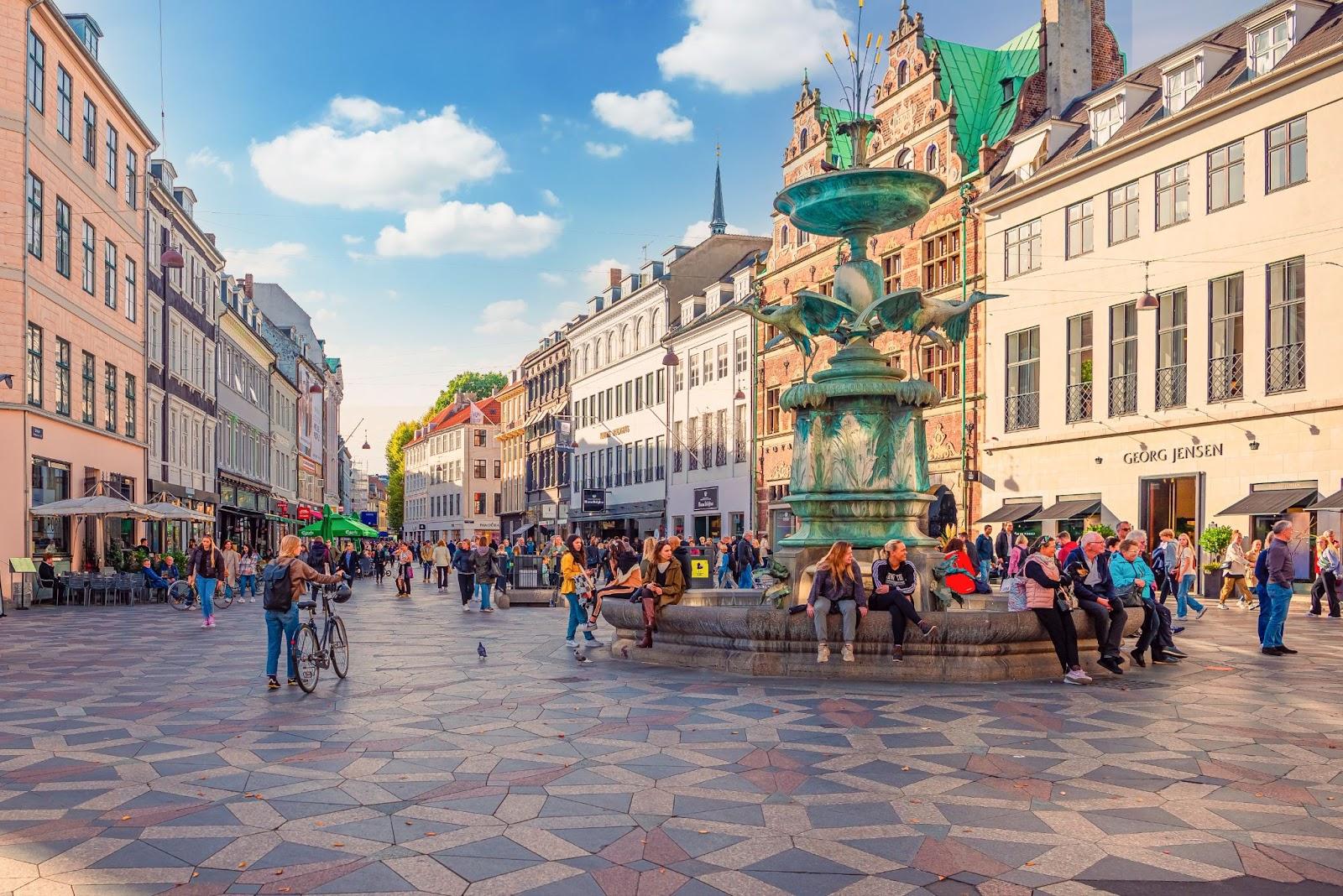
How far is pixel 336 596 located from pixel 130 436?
1035 inches

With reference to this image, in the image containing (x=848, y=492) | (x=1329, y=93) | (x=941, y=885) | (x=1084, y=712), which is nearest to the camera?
(x=941, y=885)

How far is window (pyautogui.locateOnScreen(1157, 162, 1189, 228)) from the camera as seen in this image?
31297 millimetres

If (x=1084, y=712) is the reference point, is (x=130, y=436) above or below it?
above

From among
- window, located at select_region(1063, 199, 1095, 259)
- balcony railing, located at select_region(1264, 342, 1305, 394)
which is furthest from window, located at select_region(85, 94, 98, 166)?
balcony railing, located at select_region(1264, 342, 1305, 394)

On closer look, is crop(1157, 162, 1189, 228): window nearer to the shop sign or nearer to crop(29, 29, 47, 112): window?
the shop sign

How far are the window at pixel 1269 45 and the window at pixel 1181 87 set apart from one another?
1.94m

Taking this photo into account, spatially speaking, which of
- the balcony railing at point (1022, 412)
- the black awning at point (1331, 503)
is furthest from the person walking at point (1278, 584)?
the balcony railing at point (1022, 412)

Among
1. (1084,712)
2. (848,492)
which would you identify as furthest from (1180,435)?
(1084,712)

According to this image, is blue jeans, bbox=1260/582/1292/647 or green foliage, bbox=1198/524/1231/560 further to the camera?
green foliage, bbox=1198/524/1231/560

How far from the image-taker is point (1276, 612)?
15.0m

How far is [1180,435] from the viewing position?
3133 cm

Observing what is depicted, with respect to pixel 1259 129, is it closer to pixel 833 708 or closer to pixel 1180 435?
pixel 1180 435

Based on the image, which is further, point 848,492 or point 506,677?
point 848,492

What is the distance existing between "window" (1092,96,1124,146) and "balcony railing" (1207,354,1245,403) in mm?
7982
